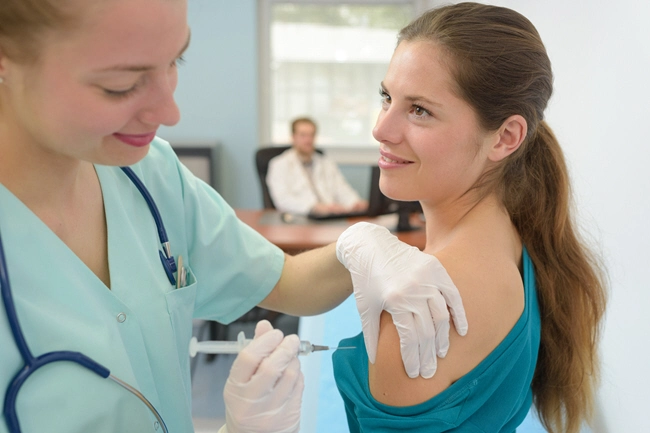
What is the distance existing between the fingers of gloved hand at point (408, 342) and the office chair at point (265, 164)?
3278mm

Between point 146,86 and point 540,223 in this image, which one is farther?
point 540,223

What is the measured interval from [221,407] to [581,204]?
2026 mm

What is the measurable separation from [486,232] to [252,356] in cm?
45

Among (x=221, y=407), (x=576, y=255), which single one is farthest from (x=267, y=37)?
(x=576, y=255)

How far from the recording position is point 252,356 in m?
0.83

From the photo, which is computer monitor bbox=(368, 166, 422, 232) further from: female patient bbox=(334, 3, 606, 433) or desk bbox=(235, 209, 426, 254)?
female patient bbox=(334, 3, 606, 433)

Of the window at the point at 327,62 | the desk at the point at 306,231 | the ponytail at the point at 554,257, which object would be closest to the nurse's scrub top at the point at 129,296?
the ponytail at the point at 554,257

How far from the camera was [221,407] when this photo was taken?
9.27ft

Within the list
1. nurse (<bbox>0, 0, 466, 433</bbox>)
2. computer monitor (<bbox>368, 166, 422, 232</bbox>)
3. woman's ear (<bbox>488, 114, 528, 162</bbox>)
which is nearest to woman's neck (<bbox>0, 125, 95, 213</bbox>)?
nurse (<bbox>0, 0, 466, 433</bbox>)

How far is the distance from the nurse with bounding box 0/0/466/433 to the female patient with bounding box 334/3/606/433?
6cm

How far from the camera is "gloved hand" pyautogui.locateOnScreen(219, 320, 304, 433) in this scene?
0.82 m

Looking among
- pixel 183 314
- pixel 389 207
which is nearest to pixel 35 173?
pixel 183 314

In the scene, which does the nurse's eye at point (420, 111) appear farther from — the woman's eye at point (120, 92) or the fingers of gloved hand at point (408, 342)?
the woman's eye at point (120, 92)

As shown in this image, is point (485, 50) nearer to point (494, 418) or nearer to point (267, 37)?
point (494, 418)
